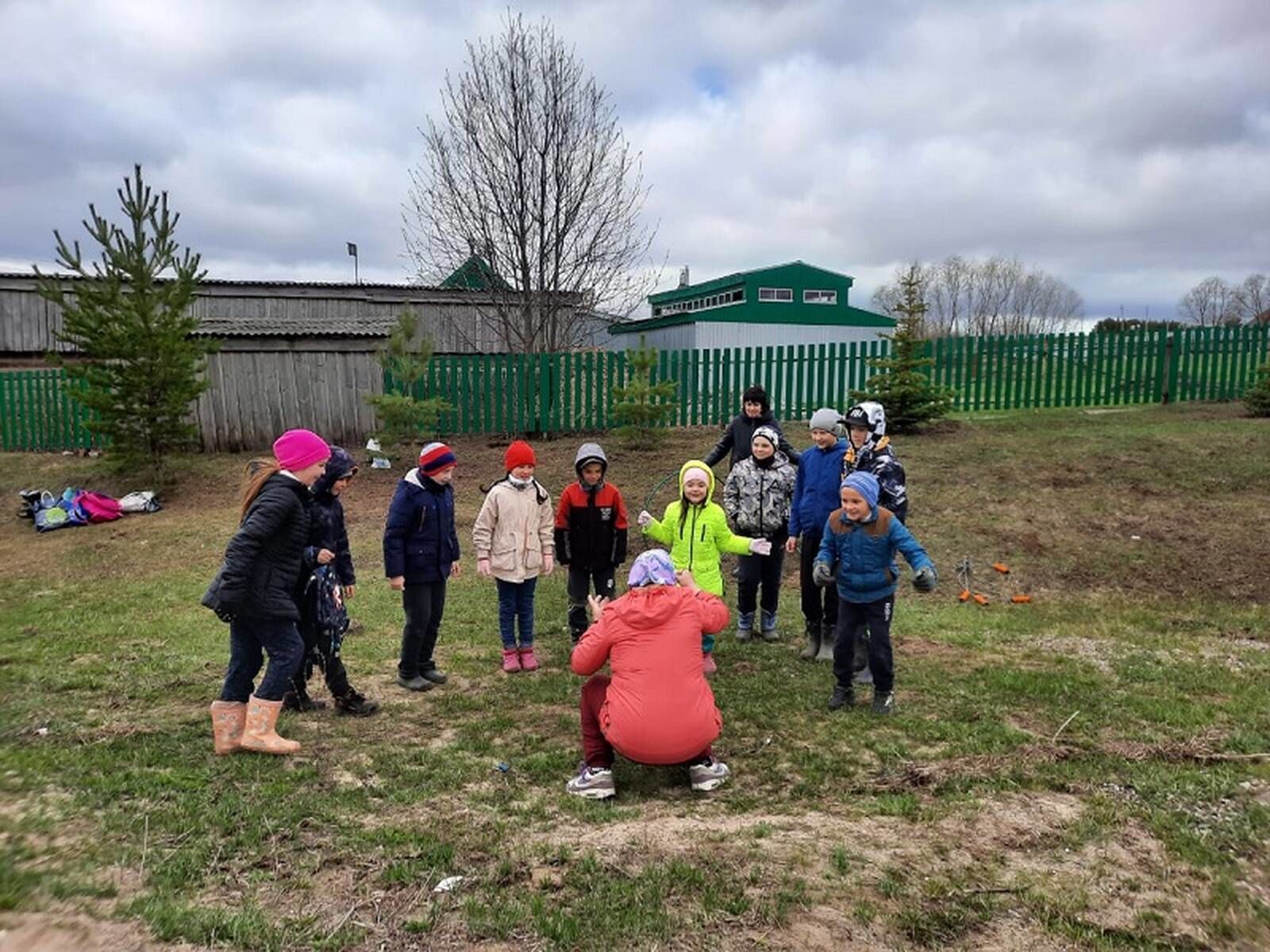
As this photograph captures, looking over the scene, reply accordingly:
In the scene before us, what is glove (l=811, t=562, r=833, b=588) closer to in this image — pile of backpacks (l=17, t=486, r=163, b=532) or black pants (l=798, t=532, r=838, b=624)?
black pants (l=798, t=532, r=838, b=624)

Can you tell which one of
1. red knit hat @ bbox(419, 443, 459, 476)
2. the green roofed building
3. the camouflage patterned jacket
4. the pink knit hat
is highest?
the green roofed building

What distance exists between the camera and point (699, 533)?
5.95m

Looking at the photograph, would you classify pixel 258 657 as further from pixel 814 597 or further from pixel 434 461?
pixel 814 597

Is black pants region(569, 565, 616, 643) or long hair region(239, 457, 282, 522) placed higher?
long hair region(239, 457, 282, 522)

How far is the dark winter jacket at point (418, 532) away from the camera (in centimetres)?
534

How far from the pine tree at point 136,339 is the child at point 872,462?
1099cm

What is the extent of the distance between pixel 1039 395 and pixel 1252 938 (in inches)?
610

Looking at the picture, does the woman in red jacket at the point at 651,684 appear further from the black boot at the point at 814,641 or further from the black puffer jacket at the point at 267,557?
the black boot at the point at 814,641

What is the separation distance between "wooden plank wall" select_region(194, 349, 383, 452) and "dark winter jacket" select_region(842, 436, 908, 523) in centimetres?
1146

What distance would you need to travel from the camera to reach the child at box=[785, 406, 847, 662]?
19.5 ft

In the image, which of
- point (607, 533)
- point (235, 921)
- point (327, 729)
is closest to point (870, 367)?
point (607, 533)

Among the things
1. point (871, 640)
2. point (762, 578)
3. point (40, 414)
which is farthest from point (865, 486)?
point (40, 414)

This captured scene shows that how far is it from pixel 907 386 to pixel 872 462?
8802 millimetres

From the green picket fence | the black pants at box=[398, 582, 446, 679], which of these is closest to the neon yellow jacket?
the black pants at box=[398, 582, 446, 679]
